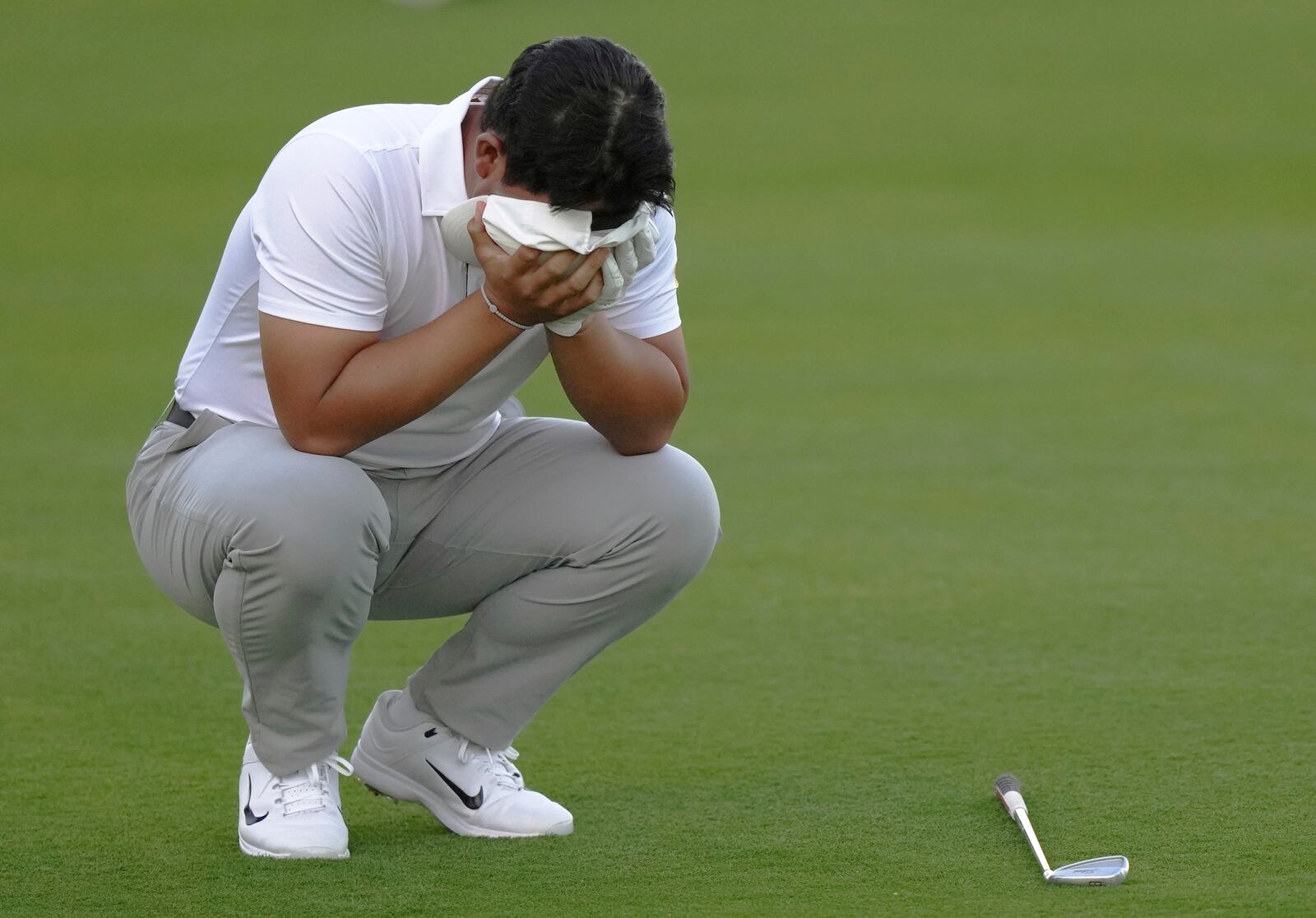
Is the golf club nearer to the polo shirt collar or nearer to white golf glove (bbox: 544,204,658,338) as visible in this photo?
white golf glove (bbox: 544,204,658,338)

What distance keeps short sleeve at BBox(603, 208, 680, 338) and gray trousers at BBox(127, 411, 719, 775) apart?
171 mm

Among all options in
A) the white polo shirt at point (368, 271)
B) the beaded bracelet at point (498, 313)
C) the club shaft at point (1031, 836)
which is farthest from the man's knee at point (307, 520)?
the club shaft at point (1031, 836)

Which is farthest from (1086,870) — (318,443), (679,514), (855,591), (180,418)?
(855,591)

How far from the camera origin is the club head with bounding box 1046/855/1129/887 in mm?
2008

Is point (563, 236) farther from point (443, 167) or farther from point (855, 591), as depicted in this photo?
point (855, 591)

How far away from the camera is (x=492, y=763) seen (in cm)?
236

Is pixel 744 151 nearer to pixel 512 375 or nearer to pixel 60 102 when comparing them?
pixel 60 102

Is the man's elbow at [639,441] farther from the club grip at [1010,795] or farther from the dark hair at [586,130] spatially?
the club grip at [1010,795]

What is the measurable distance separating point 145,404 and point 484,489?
337cm

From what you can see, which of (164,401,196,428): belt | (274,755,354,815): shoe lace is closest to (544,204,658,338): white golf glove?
(164,401,196,428): belt

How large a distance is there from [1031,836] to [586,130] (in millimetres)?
973

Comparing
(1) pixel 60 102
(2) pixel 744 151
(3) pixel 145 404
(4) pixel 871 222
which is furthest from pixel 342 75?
(3) pixel 145 404

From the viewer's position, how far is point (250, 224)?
7.25ft

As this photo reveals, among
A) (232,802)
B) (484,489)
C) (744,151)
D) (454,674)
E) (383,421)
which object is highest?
(383,421)
